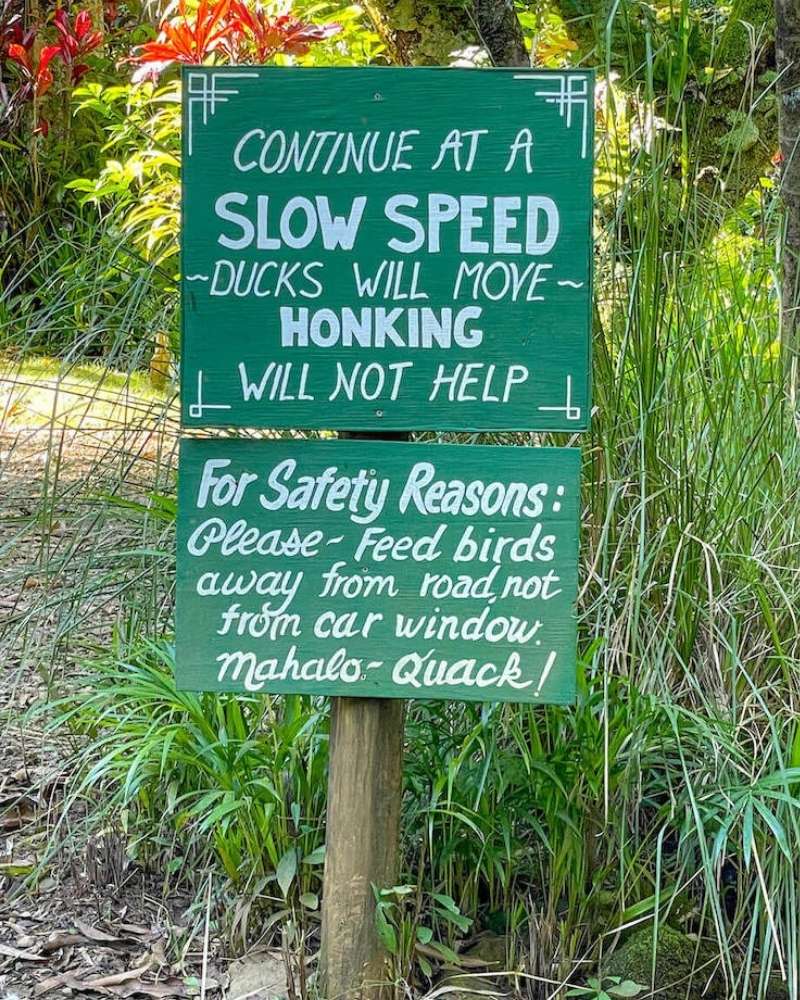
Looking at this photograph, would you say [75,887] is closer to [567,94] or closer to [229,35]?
[567,94]

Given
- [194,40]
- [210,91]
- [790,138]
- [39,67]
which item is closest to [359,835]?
[210,91]

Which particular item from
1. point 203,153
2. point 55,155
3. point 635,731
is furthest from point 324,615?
point 55,155

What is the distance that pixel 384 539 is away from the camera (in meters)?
2.23

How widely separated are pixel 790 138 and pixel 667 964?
2143 mm

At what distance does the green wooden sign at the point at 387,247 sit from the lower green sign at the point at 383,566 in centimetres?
8

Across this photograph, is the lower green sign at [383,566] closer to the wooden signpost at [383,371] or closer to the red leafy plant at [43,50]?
the wooden signpost at [383,371]

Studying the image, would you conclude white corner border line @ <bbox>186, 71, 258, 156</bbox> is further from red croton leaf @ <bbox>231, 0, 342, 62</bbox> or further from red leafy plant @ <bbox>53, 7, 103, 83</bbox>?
red leafy plant @ <bbox>53, 7, 103, 83</bbox>

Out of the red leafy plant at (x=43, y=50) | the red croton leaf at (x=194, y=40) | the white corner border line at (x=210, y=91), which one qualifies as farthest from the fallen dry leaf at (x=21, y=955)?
the red leafy plant at (x=43, y=50)

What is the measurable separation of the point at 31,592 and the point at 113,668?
1.55m

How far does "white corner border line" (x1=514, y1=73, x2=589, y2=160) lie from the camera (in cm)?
215

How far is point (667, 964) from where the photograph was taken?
8.09 ft

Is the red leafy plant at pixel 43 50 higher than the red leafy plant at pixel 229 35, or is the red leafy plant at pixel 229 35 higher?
the red leafy plant at pixel 43 50

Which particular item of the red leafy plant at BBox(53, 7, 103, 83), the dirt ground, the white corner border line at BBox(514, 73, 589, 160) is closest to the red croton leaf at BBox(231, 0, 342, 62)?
the dirt ground

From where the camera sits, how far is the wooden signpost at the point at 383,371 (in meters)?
2.18
